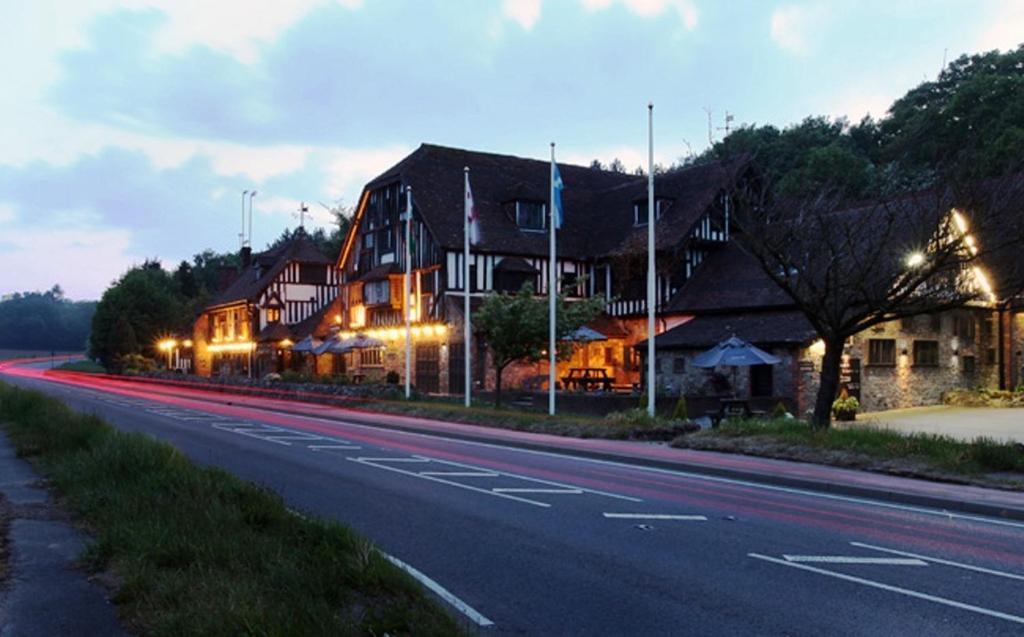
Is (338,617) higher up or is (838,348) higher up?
(838,348)

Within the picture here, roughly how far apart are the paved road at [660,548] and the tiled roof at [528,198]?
949 inches

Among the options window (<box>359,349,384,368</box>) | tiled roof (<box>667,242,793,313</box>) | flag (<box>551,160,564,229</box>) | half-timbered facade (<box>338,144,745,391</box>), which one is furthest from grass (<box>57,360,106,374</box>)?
flag (<box>551,160,564,229</box>)

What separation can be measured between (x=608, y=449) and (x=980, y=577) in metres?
11.0

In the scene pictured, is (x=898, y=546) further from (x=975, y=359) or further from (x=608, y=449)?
(x=975, y=359)

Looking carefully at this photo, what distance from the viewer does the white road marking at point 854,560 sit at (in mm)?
8539

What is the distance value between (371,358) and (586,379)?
1566 cm

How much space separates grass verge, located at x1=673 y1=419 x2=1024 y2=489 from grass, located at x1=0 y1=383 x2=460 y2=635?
34.4 feet

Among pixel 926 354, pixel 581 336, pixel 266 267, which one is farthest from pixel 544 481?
pixel 266 267

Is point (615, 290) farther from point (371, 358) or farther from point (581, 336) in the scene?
point (371, 358)

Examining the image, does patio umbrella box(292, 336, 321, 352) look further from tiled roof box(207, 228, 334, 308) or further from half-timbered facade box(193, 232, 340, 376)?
tiled roof box(207, 228, 334, 308)

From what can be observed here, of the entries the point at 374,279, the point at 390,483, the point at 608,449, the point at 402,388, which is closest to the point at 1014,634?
the point at 390,483

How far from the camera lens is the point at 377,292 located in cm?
4453

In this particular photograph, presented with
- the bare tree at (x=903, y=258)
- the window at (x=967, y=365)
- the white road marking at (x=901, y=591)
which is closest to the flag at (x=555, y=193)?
the bare tree at (x=903, y=258)

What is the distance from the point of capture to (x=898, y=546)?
30.8 feet
